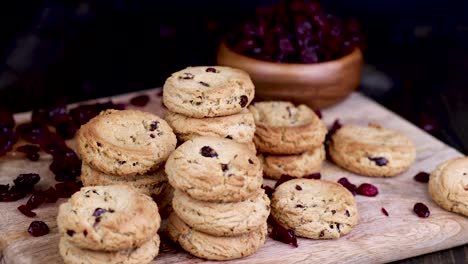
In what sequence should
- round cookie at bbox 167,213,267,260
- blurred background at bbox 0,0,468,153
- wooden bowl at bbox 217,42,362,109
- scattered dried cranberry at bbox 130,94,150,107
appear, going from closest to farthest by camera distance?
round cookie at bbox 167,213,267,260 → wooden bowl at bbox 217,42,362,109 → scattered dried cranberry at bbox 130,94,150,107 → blurred background at bbox 0,0,468,153

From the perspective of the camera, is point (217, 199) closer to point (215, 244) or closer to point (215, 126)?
point (215, 244)

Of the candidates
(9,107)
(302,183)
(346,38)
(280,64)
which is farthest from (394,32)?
(9,107)

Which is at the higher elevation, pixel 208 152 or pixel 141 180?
pixel 208 152

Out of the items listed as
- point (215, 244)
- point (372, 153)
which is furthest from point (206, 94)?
point (372, 153)

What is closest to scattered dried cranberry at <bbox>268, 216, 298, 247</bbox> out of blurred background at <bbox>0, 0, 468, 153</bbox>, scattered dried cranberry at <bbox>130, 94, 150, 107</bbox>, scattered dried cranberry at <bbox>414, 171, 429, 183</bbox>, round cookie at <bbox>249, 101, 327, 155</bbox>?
round cookie at <bbox>249, 101, 327, 155</bbox>

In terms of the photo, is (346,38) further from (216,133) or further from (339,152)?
(216,133)

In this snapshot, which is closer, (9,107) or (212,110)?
(212,110)

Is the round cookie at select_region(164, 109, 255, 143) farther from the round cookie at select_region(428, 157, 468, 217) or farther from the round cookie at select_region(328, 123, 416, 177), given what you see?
the round cookie at select_region(428, 157, 468, 217)
